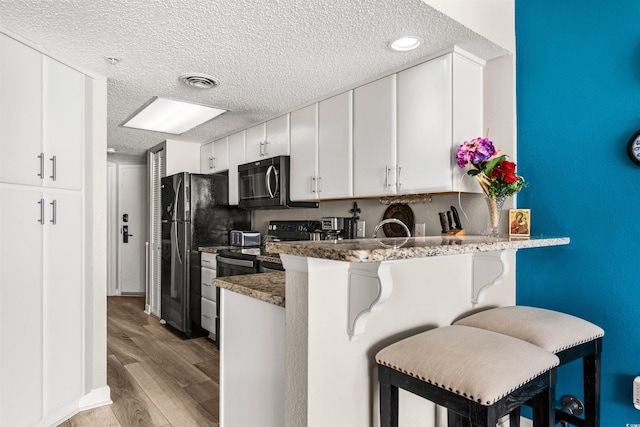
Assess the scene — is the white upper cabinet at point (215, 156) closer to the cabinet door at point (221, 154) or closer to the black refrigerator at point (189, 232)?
the cabinet door at point (221, 154)

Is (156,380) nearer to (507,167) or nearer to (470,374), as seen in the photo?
(470,374)

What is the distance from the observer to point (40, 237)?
209 centimetres

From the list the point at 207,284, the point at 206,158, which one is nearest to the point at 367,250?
the point at 207,284

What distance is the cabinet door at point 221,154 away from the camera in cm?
420

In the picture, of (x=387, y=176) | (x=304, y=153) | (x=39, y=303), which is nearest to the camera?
(x=39, y=303)

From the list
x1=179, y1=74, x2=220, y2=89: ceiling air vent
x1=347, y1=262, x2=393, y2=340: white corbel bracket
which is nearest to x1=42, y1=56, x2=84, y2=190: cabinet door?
x1=179, y1=74, x2=220, y2=89: ceiling air vent

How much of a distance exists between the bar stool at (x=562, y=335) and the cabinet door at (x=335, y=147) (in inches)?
52.1

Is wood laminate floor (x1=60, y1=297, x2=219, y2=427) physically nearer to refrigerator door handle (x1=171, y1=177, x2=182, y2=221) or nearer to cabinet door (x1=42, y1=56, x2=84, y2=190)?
refrigerator door handle (x1=171, y1=177, x2=182, y2=221)

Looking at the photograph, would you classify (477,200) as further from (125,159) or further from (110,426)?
(125,159)

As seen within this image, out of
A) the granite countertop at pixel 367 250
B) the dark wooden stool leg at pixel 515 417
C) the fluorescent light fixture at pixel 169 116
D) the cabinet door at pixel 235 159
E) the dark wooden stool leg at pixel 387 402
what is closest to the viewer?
the granite countertop at pixel 367 250

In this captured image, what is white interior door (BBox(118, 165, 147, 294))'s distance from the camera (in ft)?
20.6

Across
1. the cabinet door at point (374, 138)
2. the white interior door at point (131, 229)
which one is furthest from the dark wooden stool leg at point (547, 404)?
the white interior door at point (131, 229)

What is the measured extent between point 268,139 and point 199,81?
1.06 meters

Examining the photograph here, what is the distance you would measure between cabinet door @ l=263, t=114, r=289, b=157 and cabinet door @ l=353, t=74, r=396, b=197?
34.5 inches
